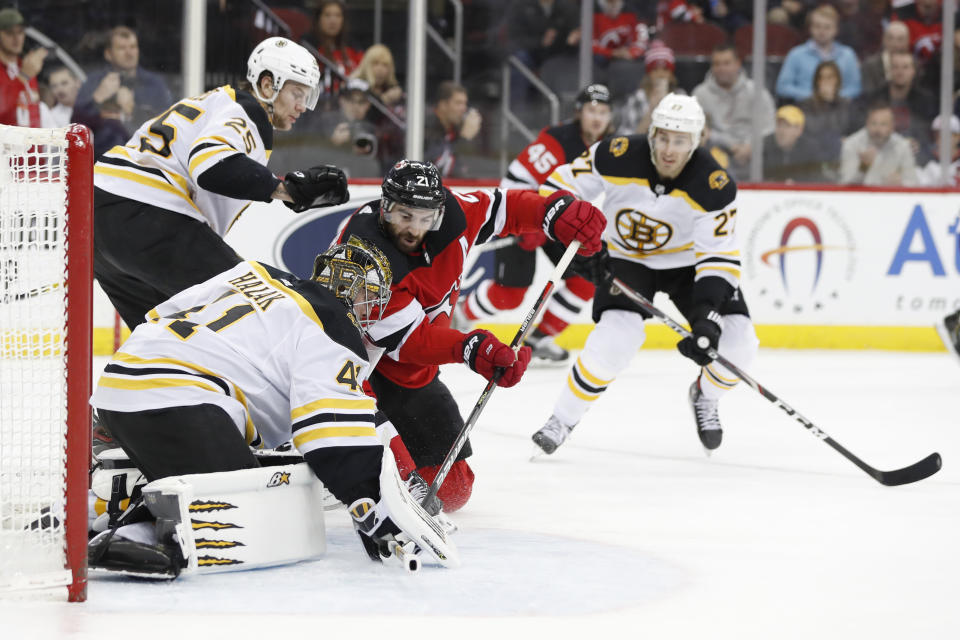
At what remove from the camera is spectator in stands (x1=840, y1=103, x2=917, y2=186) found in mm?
6613

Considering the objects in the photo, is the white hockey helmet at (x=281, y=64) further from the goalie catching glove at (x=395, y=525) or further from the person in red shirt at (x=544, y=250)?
the person in red shirt at (x=544, y=250)

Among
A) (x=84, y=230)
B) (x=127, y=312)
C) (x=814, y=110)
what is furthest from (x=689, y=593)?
(x=814, y=110)

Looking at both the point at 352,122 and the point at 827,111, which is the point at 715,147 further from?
the point at 352,122

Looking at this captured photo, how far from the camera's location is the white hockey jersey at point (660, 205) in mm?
3842

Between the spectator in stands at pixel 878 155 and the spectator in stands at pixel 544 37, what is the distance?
147cm

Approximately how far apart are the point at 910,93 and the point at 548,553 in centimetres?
488

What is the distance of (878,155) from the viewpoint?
6668 mm

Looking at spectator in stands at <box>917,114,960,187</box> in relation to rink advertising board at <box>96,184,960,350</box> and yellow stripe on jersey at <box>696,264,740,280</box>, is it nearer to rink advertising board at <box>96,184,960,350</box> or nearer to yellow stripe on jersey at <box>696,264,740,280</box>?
rink advertising board at <box>96,184,960,350</box>

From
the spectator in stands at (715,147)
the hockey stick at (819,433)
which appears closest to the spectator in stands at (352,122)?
the spectator in stands at (715,147)

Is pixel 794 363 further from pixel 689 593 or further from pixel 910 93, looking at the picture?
pixel 689 593

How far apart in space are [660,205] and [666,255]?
0.17 m

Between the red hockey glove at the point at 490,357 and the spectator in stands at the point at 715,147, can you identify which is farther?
the spectator in stands at the point at 715,147

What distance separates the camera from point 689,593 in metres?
2.32

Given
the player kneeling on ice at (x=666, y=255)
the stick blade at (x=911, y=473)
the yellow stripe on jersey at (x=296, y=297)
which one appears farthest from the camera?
the player kneeling on ice at (x=666, y=255)
